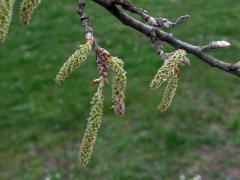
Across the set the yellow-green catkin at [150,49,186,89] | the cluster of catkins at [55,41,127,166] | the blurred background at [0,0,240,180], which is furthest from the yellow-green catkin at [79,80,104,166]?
the blurred background at [0,0,240,180]

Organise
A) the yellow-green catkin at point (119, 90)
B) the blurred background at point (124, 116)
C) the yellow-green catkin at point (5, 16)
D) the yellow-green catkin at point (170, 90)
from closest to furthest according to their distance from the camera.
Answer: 1. the yellow-green catkin at point (5, 16)
2. the yellow-green catkin at point (119, 90)
3. the yellow-green catkin at point (170, 90)
4. the blurred background at point (124, 116)

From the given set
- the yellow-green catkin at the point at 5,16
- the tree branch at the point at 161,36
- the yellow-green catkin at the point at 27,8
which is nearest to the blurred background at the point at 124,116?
the tree branch at the point at 161,36

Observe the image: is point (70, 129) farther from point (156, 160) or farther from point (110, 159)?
point (156, 160)

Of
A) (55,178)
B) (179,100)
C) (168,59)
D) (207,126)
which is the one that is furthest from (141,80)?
(168,59)

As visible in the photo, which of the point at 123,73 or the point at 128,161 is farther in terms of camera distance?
the point at 128,161

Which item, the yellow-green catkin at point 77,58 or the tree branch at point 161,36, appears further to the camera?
the tree branch at point 161,36

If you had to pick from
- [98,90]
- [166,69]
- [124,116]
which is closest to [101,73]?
[98,90]

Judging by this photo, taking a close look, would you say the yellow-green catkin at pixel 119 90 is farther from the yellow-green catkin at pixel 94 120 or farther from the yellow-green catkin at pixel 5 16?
the yellow-green catkin at pixel 5 16

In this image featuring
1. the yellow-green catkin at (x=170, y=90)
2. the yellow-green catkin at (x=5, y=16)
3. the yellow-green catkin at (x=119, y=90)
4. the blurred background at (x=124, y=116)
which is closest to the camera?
the yellow-green catkin at (x=5, y=16)
